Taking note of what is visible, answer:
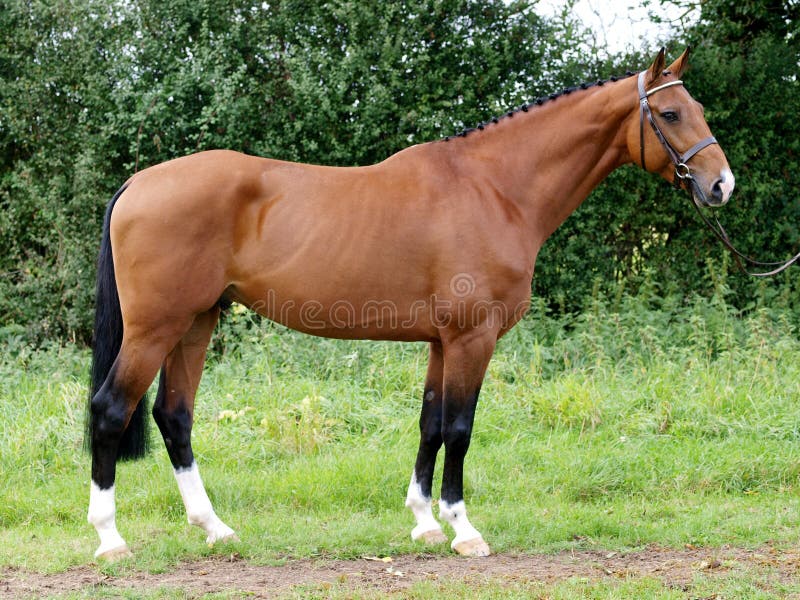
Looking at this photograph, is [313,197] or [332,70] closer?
[313,197]

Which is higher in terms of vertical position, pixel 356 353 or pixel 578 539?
pixel 356 353

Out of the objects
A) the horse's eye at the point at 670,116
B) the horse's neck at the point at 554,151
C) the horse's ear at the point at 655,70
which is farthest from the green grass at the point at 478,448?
the horse's ear at the point at 655,70

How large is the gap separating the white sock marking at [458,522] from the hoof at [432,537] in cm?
10

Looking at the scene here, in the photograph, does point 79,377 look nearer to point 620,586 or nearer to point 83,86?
point 83,86

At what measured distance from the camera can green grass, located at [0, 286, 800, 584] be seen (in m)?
4.63

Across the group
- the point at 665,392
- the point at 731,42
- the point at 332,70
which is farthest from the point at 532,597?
the point at 731,42

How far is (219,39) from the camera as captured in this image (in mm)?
8547

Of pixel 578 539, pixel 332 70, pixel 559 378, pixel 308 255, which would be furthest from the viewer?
pixel 332 70

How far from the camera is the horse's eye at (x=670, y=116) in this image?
4.32 m

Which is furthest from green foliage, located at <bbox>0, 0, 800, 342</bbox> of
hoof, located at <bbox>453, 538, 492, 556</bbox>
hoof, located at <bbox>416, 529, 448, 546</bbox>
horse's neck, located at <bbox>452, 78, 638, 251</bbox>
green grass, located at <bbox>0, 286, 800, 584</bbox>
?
hoof, located at <bbox>453, 538, 492, 556</bbox>

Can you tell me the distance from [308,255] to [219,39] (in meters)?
5.20

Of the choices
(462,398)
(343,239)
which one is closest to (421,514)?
(462,398)

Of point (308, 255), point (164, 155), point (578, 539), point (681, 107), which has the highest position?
point (164, 155)

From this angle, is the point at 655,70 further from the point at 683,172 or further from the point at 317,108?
the point at 317,108
